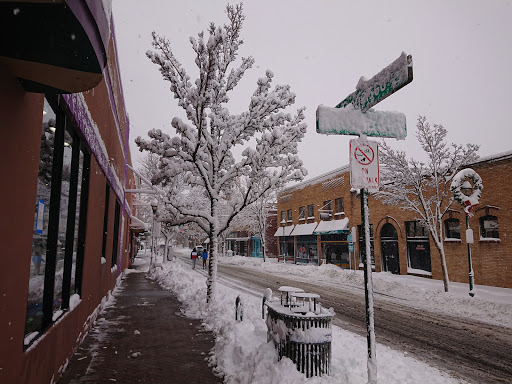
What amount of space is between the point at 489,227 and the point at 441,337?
11283 mm

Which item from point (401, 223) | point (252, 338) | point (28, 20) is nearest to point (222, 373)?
point (252, 338)

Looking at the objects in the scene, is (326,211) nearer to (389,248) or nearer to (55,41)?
(389,248)

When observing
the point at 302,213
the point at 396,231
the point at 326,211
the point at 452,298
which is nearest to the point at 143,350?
the point at 452,298

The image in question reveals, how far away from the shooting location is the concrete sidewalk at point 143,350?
490 centimetres

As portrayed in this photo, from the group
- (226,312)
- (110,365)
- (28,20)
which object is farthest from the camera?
(226,312)

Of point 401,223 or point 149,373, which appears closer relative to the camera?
point 149,373

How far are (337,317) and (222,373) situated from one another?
18.1 ft

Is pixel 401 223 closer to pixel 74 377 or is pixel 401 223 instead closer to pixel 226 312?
pixel 226 312

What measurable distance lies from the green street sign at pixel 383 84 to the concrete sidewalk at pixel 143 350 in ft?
14.1

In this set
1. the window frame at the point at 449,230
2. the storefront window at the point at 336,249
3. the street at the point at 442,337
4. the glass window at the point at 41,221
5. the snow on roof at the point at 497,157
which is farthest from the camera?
the storefront window at the point at 336,249

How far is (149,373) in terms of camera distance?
5055mm

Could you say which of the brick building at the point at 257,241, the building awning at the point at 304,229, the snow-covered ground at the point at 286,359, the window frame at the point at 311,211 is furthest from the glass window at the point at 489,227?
the brick building at the point at 257,241

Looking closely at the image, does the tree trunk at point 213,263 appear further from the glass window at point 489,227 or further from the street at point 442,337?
the glass window at point 489,227

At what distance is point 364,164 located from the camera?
3713 millimetres
